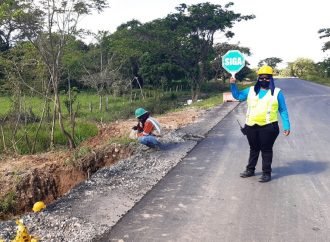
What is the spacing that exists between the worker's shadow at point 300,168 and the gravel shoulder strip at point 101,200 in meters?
1.76

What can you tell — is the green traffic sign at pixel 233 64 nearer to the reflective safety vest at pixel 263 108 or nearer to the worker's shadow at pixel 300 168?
the reflective safety vest at pixel 263 108

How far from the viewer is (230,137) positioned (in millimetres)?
9359

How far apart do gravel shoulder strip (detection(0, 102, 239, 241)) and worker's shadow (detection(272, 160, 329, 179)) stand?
5.79 ft

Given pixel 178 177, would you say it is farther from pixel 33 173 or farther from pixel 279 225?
pixel 33 173

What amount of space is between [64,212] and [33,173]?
120 inches

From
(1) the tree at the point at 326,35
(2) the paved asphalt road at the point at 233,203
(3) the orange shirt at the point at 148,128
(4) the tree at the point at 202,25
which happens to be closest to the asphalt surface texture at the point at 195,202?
(2) the paved asphalt road at the point at 233,203

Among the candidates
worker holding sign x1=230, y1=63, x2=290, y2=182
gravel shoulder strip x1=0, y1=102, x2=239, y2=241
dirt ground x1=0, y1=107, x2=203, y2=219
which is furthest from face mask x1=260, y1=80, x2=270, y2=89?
dirt ground x1=0, y1=107, x2=203, y2=219

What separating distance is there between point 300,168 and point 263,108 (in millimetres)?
1508

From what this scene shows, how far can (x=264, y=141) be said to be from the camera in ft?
18.7

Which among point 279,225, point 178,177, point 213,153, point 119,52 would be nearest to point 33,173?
point 178,177

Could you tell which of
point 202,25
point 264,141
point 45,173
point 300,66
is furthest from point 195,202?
point 300,66

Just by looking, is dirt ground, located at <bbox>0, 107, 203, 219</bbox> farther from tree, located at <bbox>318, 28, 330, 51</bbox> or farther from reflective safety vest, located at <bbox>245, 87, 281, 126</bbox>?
tree, located at <bbox>318, 28, 330, 51</bbox>

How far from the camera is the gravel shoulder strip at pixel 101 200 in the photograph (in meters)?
3.97

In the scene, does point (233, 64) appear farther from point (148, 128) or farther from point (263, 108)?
point (263, 108)
